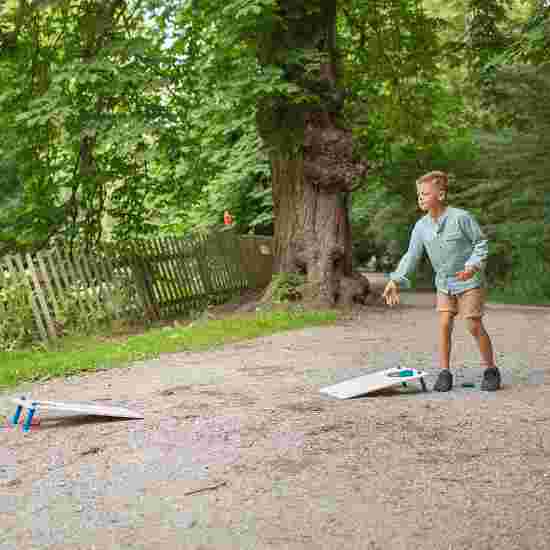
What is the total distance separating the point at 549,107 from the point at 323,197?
19.9 ft

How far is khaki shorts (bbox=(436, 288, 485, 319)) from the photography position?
6.45 metres

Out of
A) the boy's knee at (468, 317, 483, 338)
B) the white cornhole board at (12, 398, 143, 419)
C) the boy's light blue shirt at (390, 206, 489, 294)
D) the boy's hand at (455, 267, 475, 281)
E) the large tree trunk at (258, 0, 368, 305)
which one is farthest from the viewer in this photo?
the large tree trunk at (258, 0, 368, 305)

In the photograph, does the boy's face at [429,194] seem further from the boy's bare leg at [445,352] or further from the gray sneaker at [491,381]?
the gray sneaker at [491,381]

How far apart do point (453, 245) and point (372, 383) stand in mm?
1301

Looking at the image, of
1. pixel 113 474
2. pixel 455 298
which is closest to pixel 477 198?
pixel 455 298

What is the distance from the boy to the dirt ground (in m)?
0.42

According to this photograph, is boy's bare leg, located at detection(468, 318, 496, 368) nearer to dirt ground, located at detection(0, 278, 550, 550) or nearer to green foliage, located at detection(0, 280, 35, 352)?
dirt ground, located at detection(0, 278, 550, 550)

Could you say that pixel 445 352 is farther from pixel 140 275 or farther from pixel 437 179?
pixel 140 275

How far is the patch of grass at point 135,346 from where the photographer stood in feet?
29.0

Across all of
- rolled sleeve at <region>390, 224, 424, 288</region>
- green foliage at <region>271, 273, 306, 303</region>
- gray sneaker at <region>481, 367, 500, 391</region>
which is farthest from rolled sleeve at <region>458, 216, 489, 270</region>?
green foliage at <region>271, 273, 306, 303</region>

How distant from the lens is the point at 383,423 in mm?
5492

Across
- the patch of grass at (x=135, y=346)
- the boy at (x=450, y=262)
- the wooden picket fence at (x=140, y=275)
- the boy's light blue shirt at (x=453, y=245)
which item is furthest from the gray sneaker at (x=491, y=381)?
the wooden picket fence at (x=140, y=275)

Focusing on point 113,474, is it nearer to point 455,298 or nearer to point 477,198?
point 455,298

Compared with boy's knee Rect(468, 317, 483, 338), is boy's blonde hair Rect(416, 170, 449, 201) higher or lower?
higher
